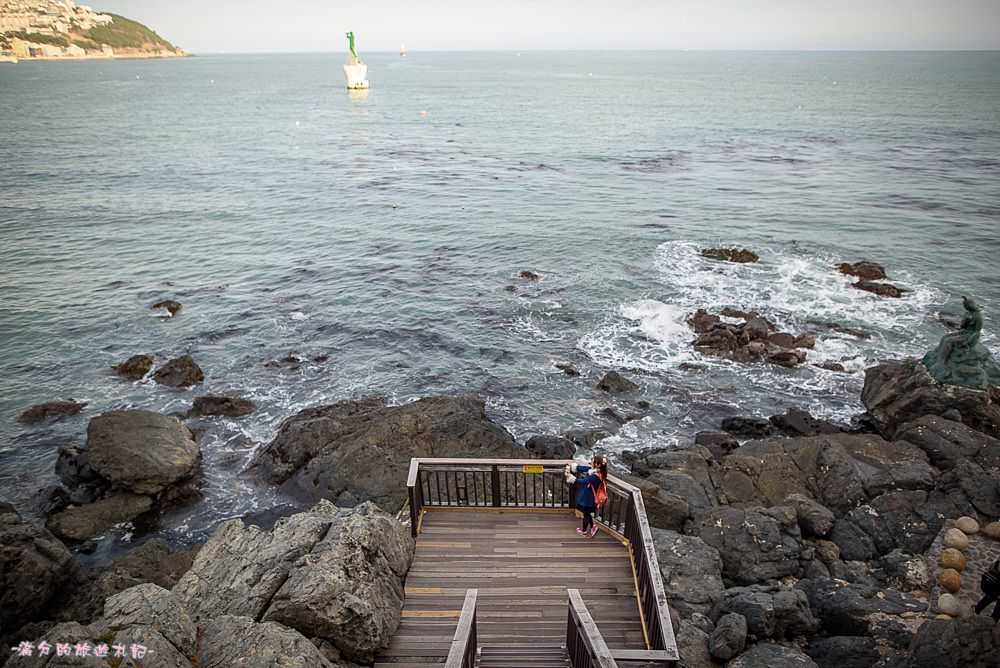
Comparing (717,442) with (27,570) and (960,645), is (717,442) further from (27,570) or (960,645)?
(27,570)

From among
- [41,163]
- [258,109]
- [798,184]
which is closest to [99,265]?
[41,163]

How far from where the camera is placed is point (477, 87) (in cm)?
17362

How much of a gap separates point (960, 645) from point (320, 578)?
1068 centimetres

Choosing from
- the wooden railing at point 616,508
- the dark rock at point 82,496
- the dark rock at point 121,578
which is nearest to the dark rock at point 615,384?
the wooden railing at point 616,508

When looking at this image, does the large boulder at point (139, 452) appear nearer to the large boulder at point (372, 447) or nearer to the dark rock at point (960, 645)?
the large boulder at point (372, 447)

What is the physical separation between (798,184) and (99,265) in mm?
62075

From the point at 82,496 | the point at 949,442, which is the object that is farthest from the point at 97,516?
the point at 949,442

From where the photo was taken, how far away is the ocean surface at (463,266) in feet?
86.7

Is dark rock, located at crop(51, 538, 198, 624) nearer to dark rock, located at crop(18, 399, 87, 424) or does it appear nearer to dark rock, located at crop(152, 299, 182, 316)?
dark rock, located at crop(18, 399, 87, 424)

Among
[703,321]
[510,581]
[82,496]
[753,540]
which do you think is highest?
[510,581]

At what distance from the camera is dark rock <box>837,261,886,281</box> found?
36.3m

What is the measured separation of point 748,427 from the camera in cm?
2370

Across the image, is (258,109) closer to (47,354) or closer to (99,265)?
(99,265)

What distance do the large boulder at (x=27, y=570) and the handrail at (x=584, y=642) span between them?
47.4ft
